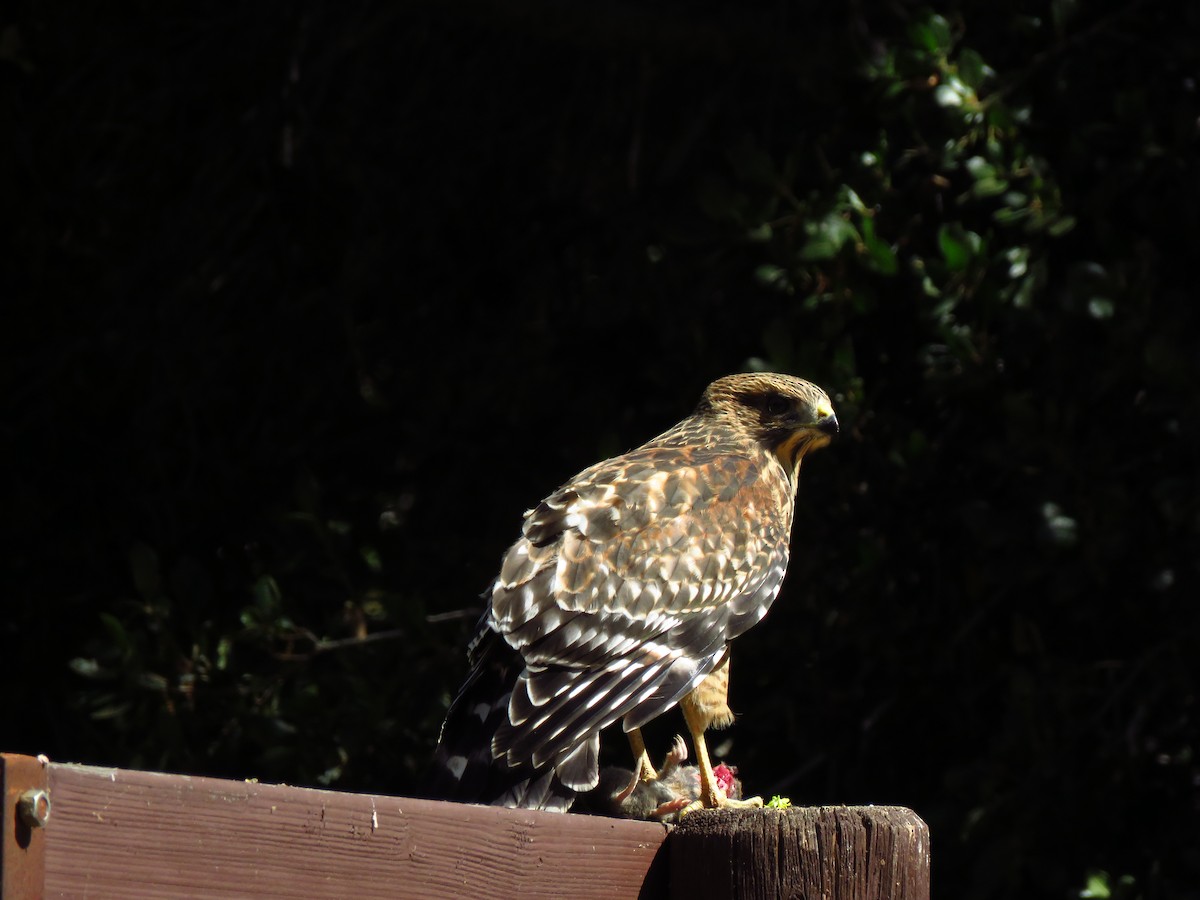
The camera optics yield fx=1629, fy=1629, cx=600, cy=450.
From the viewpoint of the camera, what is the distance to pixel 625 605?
9.45 feet

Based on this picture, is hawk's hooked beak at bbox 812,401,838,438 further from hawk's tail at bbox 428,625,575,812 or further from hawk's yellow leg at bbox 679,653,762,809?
hawk's tail at bbox 428,625,575,812

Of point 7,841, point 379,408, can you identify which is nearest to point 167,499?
point 379,408

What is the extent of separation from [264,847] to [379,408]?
10.9 feet

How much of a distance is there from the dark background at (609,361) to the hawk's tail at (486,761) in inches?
53.4

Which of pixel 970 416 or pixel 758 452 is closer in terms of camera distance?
pixel 758 452

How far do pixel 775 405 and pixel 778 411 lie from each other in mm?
15

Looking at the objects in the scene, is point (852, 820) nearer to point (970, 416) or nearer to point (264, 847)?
point (264, 847)

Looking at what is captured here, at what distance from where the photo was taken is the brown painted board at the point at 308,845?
48.5 inches

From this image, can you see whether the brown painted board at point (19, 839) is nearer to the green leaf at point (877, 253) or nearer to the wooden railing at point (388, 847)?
the wooden railing at point (388, 847)

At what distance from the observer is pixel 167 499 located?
179 inches

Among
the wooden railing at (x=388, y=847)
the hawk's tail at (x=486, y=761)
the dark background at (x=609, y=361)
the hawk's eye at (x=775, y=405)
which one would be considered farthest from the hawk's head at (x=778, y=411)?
the wooden railing at (x=388, y=847)

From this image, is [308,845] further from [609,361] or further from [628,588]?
[609,361]

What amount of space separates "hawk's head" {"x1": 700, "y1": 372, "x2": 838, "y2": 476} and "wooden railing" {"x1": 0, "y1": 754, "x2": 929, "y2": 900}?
1594 millimetres

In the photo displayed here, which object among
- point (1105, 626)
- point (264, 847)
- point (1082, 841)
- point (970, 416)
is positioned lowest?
point (1082, 841)
